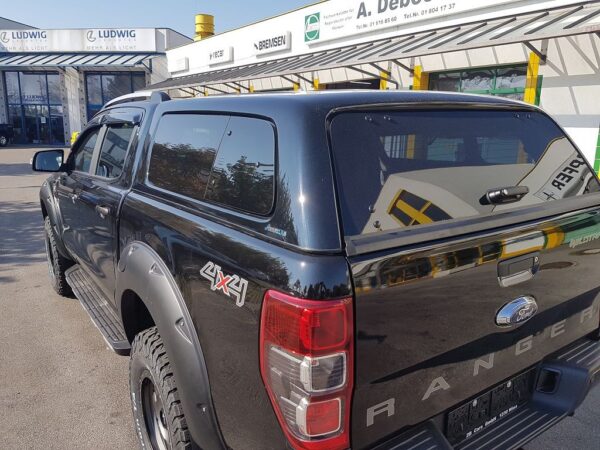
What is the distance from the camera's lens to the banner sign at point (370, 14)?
30.6ft

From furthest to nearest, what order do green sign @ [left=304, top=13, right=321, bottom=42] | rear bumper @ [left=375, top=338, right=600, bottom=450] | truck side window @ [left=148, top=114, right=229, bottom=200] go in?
1. green sign @ [left=304, top=13, right=321, bottom=42]
2. truck side window @ [left=148, top=114, right=229, bottom=200]
3. rear bumper @ [left=375, top=338, right=600, bottom=450]

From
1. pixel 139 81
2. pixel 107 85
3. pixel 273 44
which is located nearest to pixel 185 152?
pixel 273 44

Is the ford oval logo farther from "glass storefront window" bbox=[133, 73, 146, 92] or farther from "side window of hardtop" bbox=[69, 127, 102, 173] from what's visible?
"glass storefront window" bbox=[133, 73, 146, 92]

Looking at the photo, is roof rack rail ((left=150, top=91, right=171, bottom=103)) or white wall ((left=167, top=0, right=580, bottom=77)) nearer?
roof rack rail ((left=150, top=91, right=171, bottom=103))

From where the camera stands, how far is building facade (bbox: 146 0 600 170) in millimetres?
7207

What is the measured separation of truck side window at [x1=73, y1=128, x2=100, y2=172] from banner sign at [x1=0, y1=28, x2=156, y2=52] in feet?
90.4

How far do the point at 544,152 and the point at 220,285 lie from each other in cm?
174

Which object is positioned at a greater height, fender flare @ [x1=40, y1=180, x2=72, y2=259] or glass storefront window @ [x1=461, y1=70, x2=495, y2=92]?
glass storefront window @ [x1=461, y1=70, x2=495, y2=92]

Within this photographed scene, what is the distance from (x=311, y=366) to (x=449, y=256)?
0.63m

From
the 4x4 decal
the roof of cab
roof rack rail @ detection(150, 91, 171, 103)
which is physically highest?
roof rack rail @ detection(150, 91, 171, 103)

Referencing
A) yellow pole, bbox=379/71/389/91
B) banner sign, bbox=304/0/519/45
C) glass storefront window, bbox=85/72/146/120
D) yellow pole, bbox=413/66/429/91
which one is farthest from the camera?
glass storefront window, bbox=85/72/146/120

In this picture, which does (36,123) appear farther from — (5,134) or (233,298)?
(233,298)

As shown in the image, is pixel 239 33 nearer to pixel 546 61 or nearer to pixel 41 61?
pixel 546 61

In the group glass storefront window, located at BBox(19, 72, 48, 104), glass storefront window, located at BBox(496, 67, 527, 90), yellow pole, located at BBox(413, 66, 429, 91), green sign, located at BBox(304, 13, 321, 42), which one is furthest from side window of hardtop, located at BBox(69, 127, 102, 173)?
glass storefront window, located at BBox(19, 72, 48, 104)
